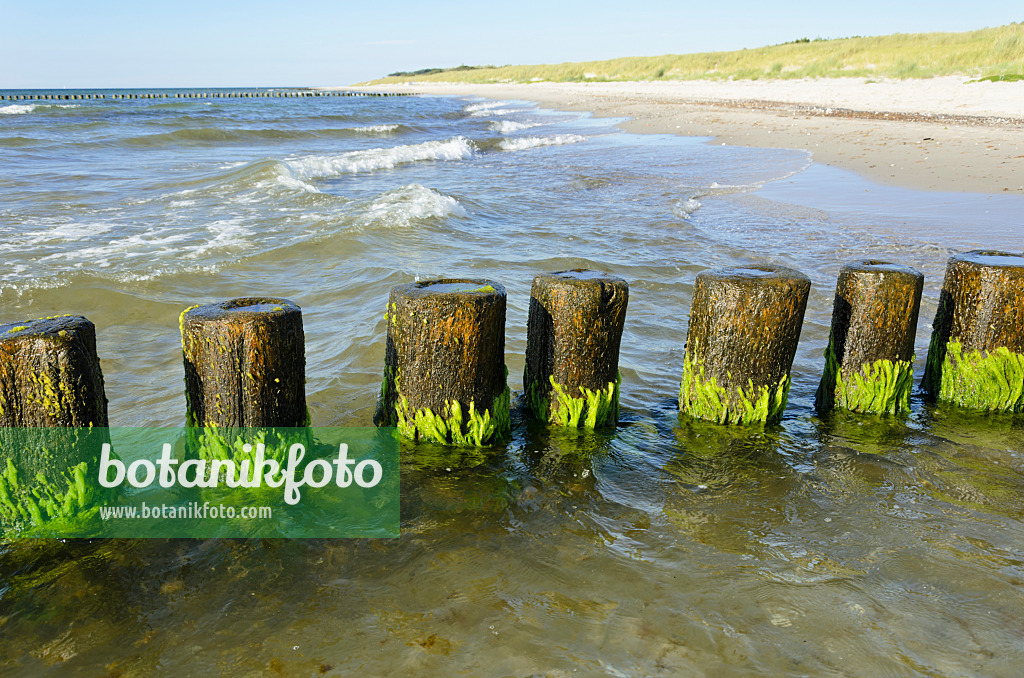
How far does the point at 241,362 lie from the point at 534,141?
2517 centimetres

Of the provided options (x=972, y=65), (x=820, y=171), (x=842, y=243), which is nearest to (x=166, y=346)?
(x=842, y=243)

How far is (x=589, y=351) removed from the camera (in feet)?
13.3

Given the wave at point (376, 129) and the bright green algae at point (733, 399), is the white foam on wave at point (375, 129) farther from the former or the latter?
the bright green algae at point (733, 399)

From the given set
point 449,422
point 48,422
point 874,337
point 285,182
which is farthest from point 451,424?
point 285,182

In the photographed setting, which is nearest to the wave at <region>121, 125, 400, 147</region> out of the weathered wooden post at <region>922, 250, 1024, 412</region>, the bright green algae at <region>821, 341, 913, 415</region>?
the bright green algae at <region>821, 341, 913, 415</region>

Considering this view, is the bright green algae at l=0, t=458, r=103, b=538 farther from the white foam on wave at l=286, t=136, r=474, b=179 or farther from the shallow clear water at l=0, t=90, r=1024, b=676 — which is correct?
the white foam on wave at l=286, t=136, r=474, b=179

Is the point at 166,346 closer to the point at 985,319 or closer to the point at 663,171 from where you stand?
the point at 985,319

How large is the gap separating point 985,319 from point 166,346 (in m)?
6.43

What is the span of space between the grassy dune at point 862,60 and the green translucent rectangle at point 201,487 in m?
35.7

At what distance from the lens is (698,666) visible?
2541 mm

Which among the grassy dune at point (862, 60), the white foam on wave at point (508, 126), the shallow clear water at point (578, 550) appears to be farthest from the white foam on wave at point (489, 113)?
the shallow clear water at point (578, 550)

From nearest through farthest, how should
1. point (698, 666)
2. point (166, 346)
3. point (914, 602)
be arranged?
point (698, 666)
point (914, 602)
point (166, 346)

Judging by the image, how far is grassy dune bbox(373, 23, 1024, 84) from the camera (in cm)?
3682

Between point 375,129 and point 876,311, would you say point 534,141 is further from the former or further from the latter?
point 876,311
